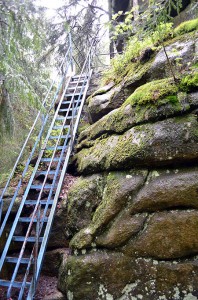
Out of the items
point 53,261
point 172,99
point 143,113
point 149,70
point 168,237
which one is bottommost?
point 53,261

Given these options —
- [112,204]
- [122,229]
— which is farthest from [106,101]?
[122,229]

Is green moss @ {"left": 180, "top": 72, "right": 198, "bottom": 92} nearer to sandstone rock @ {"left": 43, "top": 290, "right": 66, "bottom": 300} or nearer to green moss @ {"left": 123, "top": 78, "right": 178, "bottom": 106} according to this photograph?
green moss @ {"left": 123, "top": 78, "right": 178, "bottom": 106}

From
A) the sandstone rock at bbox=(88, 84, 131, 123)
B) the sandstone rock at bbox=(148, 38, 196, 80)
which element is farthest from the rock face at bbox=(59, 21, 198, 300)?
the sandstone rock at bbox=(88, 84, 131, 123)

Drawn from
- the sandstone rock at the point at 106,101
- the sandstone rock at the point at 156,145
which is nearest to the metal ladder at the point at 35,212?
the sandstone rock at the point at 106,101

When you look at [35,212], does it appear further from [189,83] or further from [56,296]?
[189,83]

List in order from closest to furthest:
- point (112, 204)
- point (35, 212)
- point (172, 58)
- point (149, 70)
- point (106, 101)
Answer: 1. point (112, 204)
2. point (35, 212)
3. point (172, 58)
4. point (149, 70)
5. point (106, 101)

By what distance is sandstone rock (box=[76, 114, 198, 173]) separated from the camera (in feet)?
10.5

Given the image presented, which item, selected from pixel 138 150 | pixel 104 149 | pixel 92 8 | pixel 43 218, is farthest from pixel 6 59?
pixel 92 8

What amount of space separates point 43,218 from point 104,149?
5.12 feet

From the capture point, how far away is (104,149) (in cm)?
424

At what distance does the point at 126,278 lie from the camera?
10.3ft

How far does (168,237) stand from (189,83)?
210 centimetres

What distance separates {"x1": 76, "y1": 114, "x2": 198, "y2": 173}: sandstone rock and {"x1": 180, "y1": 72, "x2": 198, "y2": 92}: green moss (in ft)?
1.48

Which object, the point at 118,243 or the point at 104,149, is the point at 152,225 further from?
the point at 104,149
